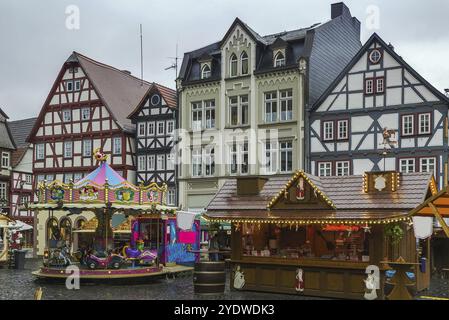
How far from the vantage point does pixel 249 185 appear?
75.5 feet

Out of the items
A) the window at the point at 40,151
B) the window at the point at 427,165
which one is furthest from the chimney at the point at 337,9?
the window at the point at 40,151

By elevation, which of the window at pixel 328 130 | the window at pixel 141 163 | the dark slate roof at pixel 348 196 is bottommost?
the dark slate roof at pixel 348 196

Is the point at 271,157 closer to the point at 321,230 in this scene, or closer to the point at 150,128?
the point at 150,128

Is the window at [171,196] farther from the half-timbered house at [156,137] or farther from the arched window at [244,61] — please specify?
the arched window at [244,61]

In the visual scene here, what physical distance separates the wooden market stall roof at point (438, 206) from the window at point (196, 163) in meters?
24.2

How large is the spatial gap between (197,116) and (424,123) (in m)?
14.2

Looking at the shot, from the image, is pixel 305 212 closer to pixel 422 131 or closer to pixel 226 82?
pixel 422 131

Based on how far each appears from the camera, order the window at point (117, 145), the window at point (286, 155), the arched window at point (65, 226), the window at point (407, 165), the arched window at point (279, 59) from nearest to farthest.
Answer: the window at point (407, 165)
the window at point (286, 155)
the arched window at point (279, 59)
the window at point (117, 145)
the arched window at point (65, 226)

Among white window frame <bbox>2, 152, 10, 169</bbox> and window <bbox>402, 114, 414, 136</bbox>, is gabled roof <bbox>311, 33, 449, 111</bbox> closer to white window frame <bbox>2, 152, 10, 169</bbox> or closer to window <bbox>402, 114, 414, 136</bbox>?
window <bbox>402, 114, 414, 136</bbox>

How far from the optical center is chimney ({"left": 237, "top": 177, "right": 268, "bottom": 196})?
2286cm

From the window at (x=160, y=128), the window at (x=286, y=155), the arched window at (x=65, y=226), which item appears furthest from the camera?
the arched window at (x=65, y=226)

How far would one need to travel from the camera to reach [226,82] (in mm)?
40594

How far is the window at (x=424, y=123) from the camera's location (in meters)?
33.6

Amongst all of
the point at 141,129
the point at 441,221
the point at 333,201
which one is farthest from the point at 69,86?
the point at 441,221
